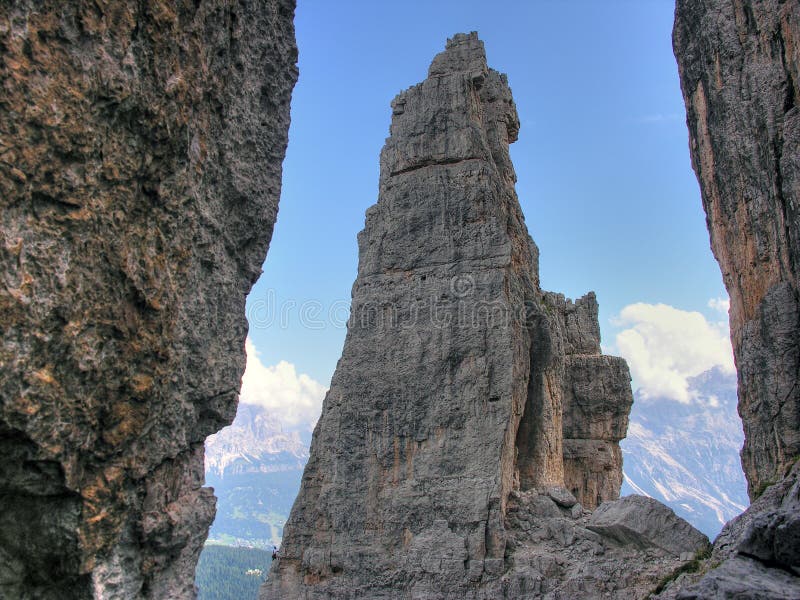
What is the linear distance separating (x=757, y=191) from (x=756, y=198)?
0.57 feet

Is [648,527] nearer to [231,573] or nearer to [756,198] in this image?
[756,198]

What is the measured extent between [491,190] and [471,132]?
239 cm

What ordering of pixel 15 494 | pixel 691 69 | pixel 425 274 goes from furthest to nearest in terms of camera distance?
pixel 425 274 → pixel 691 69 → pixel 15 494

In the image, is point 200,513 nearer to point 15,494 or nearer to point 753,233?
point 15,494

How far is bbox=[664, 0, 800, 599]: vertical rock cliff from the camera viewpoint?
16.6m

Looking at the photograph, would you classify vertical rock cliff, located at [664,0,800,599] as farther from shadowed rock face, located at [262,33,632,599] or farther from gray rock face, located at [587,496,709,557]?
shadowed rock face, located at [262,33,632,599]

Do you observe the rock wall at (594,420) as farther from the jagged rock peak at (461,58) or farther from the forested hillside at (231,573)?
the forested hillside at (231,573)

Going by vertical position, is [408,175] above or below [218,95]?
above

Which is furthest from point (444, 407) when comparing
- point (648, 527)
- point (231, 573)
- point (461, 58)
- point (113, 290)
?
point (231, 573)

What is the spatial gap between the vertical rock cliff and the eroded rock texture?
516 cm

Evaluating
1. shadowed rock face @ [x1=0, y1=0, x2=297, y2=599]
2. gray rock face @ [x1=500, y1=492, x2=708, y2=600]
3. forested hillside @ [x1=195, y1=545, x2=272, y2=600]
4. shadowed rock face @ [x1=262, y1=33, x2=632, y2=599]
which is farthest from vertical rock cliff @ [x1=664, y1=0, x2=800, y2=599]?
forested hillside @ [x1=195, y1=545, x2=272, y2=600]

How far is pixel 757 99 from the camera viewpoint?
18.2 metres

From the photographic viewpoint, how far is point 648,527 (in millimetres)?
21000

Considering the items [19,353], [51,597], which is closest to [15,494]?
[51,597]
